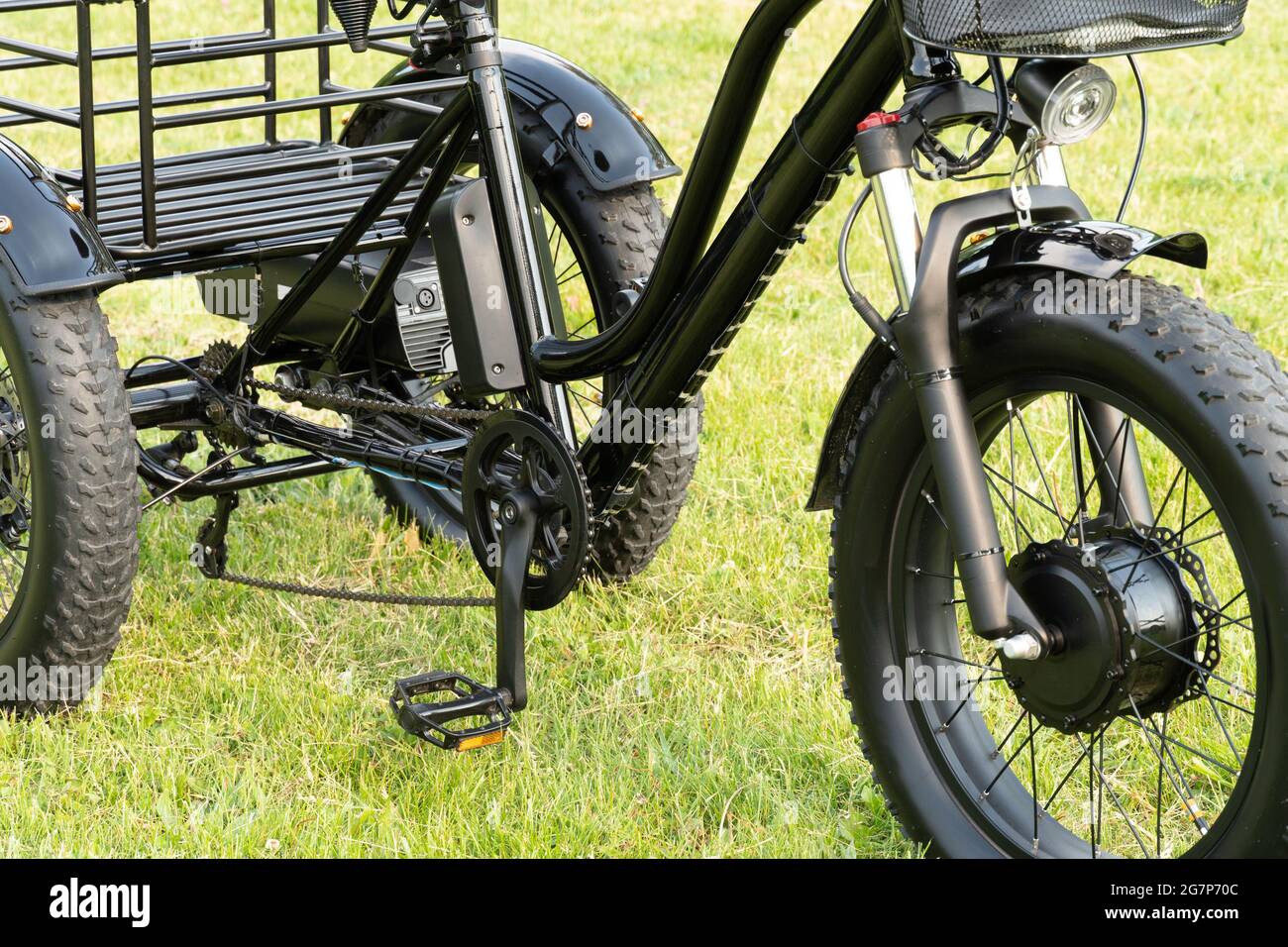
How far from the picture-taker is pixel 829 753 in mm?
2725

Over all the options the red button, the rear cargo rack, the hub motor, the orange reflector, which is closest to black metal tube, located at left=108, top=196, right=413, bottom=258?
the rear cargo rack

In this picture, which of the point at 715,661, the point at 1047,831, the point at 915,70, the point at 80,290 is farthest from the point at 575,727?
the point at 915,70

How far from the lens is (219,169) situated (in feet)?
10.7

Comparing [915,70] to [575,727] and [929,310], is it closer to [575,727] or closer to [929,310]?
[929,310]

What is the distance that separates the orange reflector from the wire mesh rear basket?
1.31 m

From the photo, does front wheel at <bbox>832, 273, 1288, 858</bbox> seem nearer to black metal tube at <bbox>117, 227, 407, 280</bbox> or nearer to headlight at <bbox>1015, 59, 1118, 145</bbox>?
headlight at <bbox>1015, 59, 1118, 145</bbox>

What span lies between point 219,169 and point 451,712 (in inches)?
51.9

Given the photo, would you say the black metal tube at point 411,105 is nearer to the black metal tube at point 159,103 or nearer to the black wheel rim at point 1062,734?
the black metal tube at point 159,103

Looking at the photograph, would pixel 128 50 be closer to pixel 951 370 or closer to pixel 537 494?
pixel 537 494

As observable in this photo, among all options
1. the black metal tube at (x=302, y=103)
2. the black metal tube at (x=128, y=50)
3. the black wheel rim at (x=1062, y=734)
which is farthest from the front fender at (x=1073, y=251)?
the black metal tube at (x=128, y=50)

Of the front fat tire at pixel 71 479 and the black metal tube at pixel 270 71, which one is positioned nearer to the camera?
the front fat tire at pixel 71 479

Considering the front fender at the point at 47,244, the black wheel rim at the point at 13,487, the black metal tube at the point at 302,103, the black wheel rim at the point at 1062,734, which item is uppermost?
the black metal tube at the point at 302,103

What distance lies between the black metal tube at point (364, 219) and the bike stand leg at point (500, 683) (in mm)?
595

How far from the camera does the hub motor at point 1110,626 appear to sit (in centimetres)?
196
